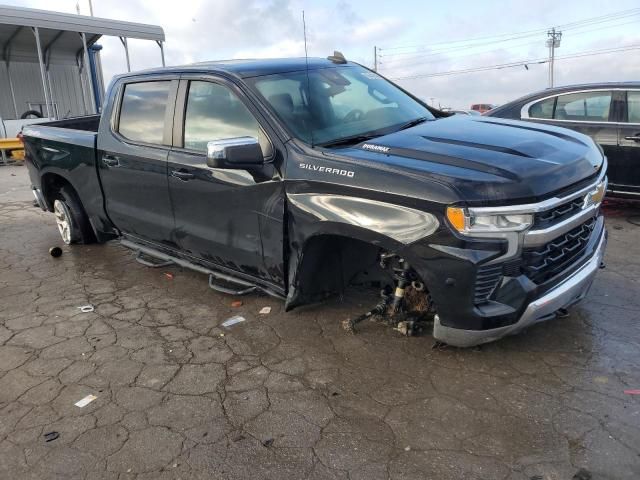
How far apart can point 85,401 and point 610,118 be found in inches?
243

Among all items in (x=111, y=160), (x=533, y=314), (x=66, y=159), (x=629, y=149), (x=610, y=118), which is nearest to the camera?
(x=533, y=314)

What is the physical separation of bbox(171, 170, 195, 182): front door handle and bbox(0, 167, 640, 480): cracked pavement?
3.47ft

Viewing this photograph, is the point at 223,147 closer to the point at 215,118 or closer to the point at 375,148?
the point at 215,118

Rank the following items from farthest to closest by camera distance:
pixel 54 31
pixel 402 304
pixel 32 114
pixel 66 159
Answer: pixel 32 114, pixel 54 31, pixel 66 159, pixel 402 304

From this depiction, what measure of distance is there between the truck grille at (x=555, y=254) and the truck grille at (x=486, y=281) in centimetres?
16

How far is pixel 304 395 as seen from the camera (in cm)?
303

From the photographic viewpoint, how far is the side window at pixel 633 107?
609 centimetres

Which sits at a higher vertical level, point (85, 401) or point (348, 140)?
point (348, 140)

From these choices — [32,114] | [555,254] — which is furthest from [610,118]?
[32,114]

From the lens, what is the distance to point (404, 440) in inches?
103

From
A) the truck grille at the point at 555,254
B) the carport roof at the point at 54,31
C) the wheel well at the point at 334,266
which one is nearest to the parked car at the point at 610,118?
the truck grille at the point at 555,254

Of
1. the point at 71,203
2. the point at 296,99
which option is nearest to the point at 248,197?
the point at 296,99

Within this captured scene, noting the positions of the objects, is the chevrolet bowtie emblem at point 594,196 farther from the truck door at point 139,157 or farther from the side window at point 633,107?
the side window at point 633,107

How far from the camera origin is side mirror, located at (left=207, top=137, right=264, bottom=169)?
3180mm
